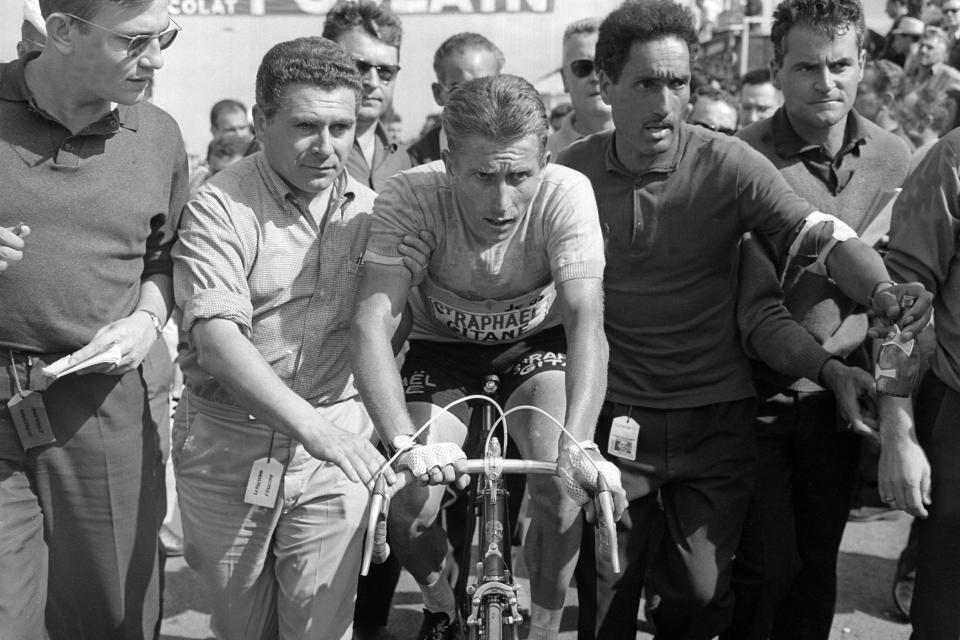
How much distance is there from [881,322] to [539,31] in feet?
30.9

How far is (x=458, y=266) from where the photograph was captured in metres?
3.36

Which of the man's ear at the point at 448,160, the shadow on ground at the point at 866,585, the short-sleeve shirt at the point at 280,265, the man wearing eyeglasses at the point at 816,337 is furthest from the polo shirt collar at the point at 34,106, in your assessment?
the shadow on ground at the point at 866,585

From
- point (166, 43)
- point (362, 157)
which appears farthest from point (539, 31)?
point (166, 43)

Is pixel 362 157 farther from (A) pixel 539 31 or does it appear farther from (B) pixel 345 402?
(A) pixel 539 31

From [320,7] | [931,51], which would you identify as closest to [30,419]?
[931,51]

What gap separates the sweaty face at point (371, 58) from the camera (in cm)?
482

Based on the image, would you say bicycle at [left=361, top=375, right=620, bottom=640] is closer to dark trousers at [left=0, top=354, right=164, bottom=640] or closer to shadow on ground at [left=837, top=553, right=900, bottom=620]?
dark trousers at [left=0, top=354, right=164, bottom=640]

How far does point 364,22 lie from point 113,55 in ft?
6.39

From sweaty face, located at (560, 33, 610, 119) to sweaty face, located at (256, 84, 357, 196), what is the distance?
236cm

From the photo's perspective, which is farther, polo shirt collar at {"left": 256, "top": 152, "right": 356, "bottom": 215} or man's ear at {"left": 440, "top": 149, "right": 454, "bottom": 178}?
polo shirt collar at {"left": 256, "top": 152, "right": 356, "bottom": 215}

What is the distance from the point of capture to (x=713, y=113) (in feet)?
20.3

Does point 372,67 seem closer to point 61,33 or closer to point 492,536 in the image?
point 61,33

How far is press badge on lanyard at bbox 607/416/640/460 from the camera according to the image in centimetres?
372

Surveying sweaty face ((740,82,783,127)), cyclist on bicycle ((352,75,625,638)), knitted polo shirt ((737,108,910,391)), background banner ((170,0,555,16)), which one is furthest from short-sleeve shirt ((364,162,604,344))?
background banner ((170,0,555,16))
